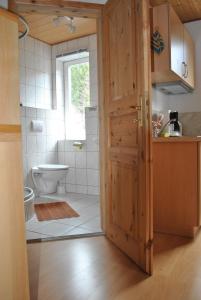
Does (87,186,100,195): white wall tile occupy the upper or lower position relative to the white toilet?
lower

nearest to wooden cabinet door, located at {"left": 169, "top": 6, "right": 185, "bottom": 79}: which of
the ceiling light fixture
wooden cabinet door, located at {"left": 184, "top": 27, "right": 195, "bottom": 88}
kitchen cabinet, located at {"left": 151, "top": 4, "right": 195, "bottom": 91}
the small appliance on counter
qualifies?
kitchen cabinet, located at {"left": 151, "top": 4, "right": 195, "bottom": 91}

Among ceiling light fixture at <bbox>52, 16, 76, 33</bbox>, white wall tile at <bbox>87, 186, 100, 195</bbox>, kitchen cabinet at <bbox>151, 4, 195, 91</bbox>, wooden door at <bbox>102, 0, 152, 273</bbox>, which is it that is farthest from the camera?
white wall tile at <bbox>87, 186, 100, 195</bbox>

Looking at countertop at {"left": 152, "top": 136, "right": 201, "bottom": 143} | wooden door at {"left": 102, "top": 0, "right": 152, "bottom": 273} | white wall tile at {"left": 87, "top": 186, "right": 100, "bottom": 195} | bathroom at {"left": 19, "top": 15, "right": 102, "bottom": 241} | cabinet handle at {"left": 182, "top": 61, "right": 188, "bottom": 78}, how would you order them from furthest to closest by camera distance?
white wall tile at {"left": 87, "top": 186, "right": 100, "bottom": 195} → bathroom at {"left": 19, "top": 15, "right": 102, "bottom": 241} → cabinet handle at {"left": 182, "top": 61, "right": 188, "bottom": 78} → countertop at {"left": 152, "top": 136, "right": 201, "bottom": 143} → wooden door at {"left": 102, "top": 0, "right": 152, "bottom": 273}

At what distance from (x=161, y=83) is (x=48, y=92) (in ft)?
6.90

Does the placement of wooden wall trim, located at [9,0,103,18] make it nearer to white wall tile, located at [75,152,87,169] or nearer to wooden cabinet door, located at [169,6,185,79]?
wooden cabinet door, located at [169,6,185,79]

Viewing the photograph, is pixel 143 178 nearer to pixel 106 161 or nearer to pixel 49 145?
pixel 106 161

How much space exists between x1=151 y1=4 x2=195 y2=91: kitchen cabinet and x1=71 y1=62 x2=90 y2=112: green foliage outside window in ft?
5.37

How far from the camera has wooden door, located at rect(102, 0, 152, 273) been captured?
1.68 m

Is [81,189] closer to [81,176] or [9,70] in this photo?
[81,176]

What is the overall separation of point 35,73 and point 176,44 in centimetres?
231

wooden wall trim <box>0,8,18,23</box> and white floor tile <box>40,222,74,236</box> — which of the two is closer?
wooden wall trim <box>0,8,18,23</box>

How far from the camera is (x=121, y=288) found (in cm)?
154

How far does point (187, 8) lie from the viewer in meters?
3.00

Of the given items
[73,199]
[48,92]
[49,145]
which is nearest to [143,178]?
[73,199]
